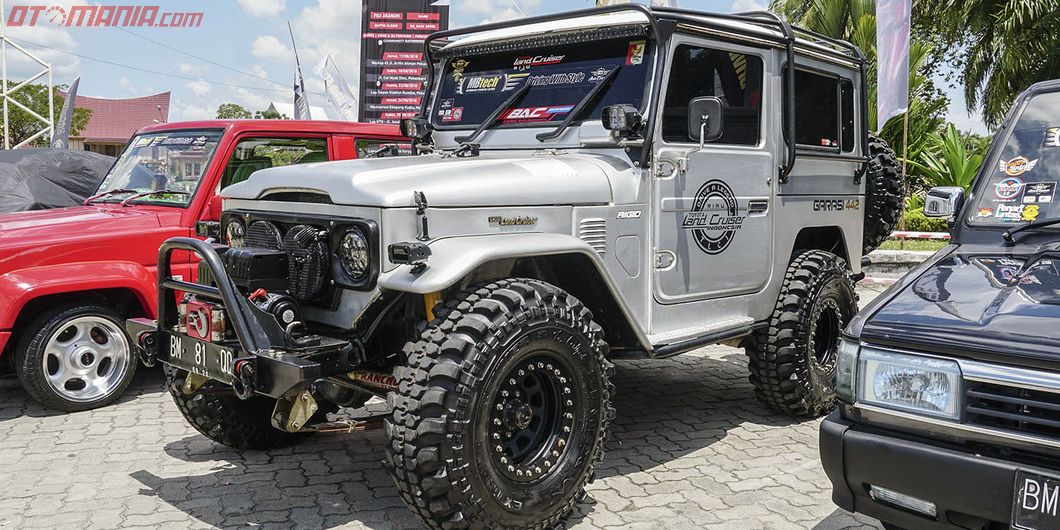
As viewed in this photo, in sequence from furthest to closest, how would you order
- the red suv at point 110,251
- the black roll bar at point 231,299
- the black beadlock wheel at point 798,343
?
the red suv at point 110,251 < the black beadlock wheel at point 798,343 < the black roll bar at point 231,299

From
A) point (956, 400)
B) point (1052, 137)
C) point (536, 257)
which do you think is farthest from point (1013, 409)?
point (536, 257)

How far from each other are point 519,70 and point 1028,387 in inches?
128

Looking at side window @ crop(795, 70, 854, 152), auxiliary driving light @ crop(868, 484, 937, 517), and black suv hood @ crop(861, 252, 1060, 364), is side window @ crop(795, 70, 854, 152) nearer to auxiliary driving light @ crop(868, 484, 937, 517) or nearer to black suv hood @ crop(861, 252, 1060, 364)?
black suv hood @ crop(861, 252, 1060, 364)

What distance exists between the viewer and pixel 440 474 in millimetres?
3232

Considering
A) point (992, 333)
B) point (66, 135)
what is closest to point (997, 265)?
point (992, 333)

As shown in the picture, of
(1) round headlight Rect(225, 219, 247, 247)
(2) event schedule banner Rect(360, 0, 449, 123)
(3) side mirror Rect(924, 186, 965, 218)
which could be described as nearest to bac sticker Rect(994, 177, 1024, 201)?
(3) side mirror Rect(924, 186, 965, 218)

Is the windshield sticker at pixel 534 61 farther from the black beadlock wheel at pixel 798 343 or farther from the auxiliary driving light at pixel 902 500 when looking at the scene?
the auxiliary driving light at pixel 902 500

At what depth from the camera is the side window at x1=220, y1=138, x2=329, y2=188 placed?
6.28 m

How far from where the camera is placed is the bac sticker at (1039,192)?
3.64 meters

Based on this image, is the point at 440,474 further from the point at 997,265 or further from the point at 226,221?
the point at 997,265

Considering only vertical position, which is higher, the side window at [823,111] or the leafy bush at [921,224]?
the side window at [823,111]

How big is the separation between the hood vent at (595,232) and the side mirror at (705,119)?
2.37ft

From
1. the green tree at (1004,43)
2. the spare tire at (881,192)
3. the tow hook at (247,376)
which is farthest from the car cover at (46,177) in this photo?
the green tree at (1004,43)

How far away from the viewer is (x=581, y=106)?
181 inches
